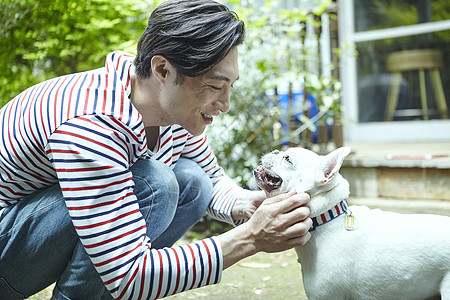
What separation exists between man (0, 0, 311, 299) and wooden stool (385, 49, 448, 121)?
3514 millimetres

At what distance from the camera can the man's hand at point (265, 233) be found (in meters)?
1.26

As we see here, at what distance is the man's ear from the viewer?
52.4 inches

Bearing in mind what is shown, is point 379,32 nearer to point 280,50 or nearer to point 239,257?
point 280,50

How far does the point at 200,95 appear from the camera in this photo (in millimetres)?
1363

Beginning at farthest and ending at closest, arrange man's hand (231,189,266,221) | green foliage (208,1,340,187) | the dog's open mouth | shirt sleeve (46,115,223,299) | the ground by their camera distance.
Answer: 1. green foliage (208,1,340,187)
2. the ground
3. man's hand (231,189,266,221)
4. the dog's open mouth
5. shirt sleeve (46,115,223,299)

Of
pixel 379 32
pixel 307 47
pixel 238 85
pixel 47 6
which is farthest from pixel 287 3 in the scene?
pixel 47 6

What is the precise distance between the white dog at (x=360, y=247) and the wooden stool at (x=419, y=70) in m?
3.26

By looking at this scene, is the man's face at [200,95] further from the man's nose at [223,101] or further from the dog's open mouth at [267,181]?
the dog's open mouth at [267,181]

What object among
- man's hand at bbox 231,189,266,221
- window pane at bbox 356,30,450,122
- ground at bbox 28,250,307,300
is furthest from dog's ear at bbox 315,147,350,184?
window pane at bbox 356,30,450,122

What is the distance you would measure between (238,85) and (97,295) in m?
2.16

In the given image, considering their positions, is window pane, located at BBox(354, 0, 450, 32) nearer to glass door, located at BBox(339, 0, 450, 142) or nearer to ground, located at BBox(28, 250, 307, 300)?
glass door, located at BBox(339, 0, 450, 142)

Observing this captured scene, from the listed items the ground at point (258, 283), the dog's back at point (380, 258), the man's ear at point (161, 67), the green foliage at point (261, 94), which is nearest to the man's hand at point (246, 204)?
the dog's back at point (380, 258)

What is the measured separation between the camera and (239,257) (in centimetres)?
126

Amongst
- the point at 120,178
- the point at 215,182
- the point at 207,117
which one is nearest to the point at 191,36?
the point at 207,117
